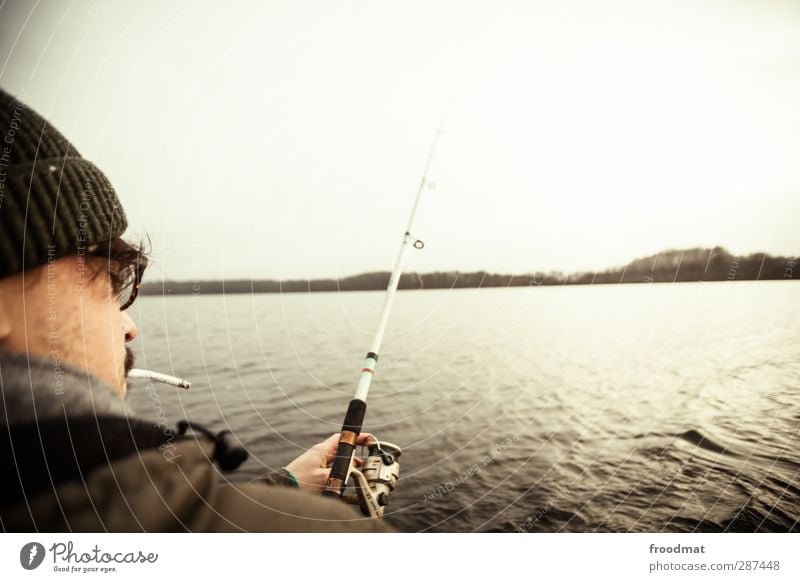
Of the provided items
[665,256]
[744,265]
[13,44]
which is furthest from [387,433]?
[13,44]

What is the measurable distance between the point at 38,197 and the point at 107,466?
0.84 metres

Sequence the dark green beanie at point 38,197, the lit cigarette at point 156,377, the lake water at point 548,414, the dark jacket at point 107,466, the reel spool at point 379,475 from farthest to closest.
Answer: the lake water at point 548,414 → the reel spool at point 379,475 → the lit cigarette at point 156,377 → the dark green beanie at point 38,197 → the dark jacket at point 107,466

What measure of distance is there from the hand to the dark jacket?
28.1 inches

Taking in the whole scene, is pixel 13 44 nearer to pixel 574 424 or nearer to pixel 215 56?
pixel 215 56

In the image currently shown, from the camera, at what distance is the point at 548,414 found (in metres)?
5.36

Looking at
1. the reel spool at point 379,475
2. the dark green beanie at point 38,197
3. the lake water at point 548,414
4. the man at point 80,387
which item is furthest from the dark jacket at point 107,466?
the lake water at point 548,414

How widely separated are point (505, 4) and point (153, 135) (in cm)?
205

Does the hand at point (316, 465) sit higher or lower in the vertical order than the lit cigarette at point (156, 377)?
lower

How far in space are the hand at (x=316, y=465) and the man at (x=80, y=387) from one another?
24.7 inches

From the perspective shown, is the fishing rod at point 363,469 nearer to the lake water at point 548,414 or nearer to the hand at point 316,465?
the hand at point 316,465

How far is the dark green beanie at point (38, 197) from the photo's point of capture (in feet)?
3.87

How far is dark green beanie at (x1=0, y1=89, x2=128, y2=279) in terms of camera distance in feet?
3.87

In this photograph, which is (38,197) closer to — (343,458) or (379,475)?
(343,458)

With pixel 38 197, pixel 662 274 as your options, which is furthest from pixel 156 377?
pixel 662 274
